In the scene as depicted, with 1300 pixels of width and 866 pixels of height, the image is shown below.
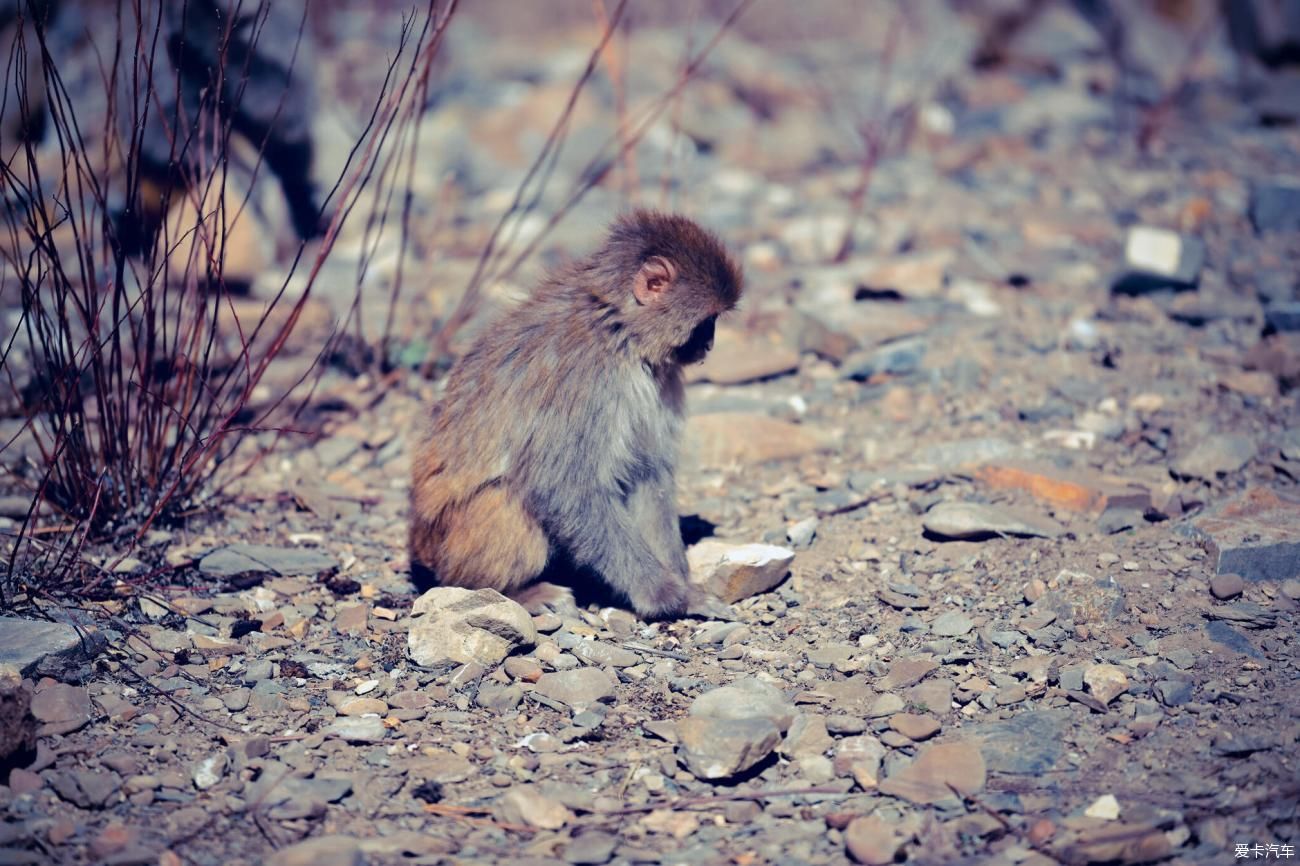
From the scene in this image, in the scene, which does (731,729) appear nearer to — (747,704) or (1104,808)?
(747,704)

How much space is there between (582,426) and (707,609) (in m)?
0.85

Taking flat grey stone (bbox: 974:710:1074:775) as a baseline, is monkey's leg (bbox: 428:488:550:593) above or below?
above

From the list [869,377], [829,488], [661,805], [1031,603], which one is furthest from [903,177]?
[661,805]

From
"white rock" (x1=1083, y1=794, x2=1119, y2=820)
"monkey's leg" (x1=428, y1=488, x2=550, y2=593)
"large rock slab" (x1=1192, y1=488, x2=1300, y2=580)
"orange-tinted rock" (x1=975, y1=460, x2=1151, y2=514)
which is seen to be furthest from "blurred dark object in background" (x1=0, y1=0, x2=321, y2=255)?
"white rock" (x1=1083, y1=794, x2=1119, y2=820)

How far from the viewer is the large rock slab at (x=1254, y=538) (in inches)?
159

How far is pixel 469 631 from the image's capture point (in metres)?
3.94

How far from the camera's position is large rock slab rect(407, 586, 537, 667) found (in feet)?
12.9

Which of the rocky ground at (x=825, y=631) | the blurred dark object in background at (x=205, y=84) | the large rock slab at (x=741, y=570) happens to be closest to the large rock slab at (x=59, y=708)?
the rocky ground at (x=825, y=631)

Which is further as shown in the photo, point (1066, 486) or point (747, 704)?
point (1066, 486)

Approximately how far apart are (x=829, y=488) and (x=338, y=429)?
2519 millimetres

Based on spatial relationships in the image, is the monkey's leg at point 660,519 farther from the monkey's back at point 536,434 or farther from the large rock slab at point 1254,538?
the large rock slab at point 1254,538

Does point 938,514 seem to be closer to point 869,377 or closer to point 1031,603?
point 1031,603

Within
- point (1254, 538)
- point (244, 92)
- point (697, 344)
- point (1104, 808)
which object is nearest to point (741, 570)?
point (697, 344)

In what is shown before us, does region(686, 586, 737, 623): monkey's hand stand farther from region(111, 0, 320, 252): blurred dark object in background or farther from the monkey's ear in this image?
region(111, 0, 320, 252): blurred dark object in background
